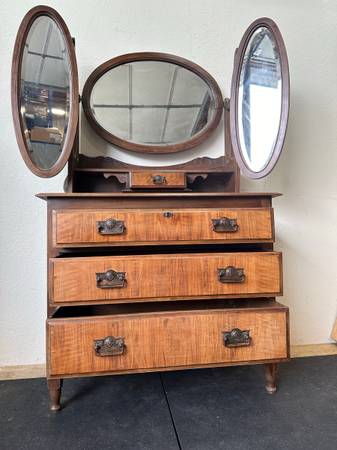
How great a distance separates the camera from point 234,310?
112 centimetres

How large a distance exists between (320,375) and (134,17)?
1835mm

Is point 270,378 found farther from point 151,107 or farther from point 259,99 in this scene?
point 151,107

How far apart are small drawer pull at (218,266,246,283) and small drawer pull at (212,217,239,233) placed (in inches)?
5.2

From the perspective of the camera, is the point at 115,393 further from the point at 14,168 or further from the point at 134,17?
the point at 134,17

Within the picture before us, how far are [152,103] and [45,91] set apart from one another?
0.46m

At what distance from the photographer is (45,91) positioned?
119cm

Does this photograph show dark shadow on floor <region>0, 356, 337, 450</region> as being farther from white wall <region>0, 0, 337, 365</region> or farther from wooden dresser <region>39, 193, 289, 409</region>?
white wall <region>0, 0, 337, 365</region>

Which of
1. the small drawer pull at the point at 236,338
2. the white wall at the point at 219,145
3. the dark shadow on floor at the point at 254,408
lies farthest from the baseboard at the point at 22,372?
the small drawer pull at the point at 236,338

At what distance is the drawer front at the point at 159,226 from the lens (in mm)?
1038

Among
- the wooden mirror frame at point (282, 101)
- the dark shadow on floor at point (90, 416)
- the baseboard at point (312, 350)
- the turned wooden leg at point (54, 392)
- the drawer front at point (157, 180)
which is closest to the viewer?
the dark shadow on floor at point (90, 416)

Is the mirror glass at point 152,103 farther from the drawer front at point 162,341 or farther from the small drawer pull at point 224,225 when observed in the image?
the drawer front at point 162,341

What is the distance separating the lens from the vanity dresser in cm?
104

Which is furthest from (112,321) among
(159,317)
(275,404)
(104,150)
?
(104,150)

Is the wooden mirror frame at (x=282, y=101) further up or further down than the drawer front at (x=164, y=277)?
further up
